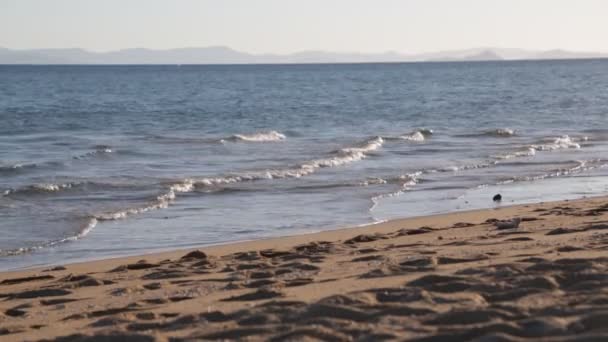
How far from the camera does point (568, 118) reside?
3662 cm

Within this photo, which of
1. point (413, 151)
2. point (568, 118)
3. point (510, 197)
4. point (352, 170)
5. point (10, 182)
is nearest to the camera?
point (510, 197)

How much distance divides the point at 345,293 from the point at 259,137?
23677 mm

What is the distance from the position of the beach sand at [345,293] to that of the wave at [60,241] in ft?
5.89

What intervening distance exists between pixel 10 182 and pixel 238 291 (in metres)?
12.4

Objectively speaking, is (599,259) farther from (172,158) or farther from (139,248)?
(172,158)

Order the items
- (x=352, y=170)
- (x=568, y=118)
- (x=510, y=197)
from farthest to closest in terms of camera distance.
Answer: (x=568, y=118) < (x=352, y=170) < (x=510, y=197)

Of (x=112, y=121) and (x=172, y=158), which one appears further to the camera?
(x=112, y=121)

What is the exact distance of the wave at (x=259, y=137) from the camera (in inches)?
1136

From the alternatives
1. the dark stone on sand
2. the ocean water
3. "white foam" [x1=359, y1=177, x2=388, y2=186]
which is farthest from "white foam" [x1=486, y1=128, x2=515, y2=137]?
the dark stone on sand

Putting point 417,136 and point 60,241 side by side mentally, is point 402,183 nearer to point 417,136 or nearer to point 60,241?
point 60,241

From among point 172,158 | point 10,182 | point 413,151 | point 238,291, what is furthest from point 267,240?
point 413,151

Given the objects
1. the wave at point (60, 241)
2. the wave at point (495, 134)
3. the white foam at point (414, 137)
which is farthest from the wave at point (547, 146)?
the wave at point (60, 241)

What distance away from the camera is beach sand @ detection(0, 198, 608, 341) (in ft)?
17.6

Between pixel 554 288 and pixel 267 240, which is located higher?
pixel 554 288
